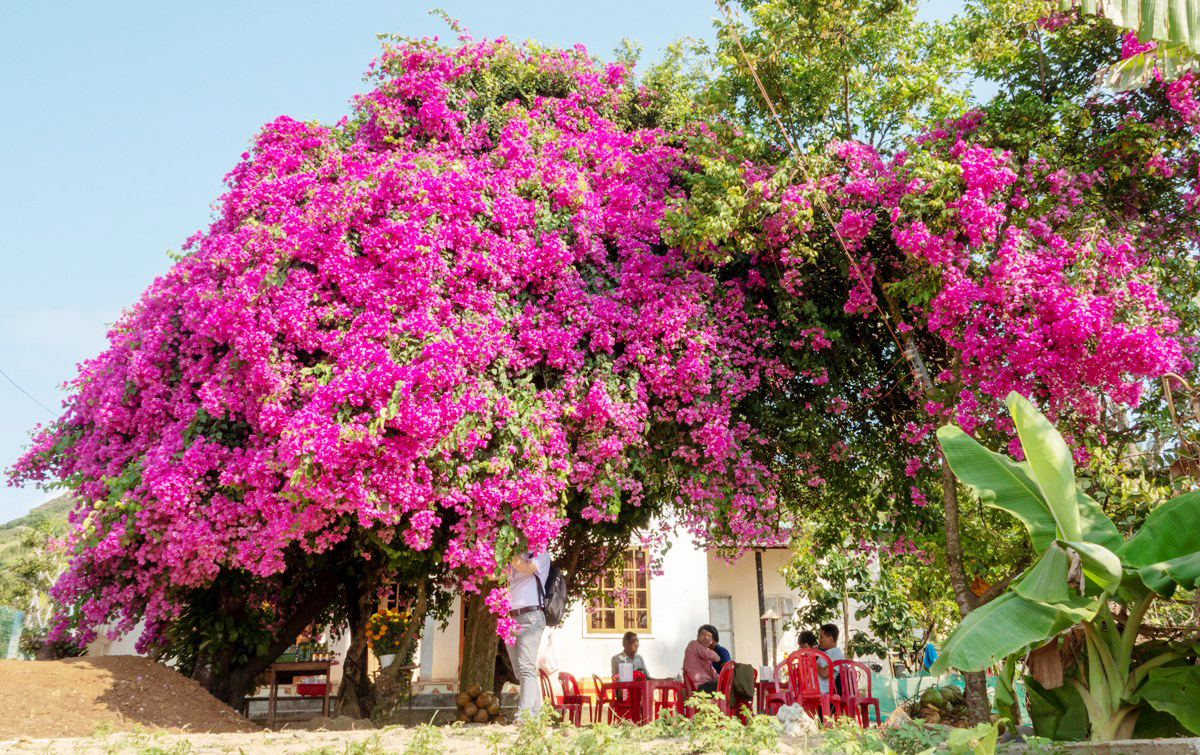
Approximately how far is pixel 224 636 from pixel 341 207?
17.9ft

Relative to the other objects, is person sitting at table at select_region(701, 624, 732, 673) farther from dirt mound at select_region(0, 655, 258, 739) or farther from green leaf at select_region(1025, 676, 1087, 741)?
dirt mound at select_region(0, 655, 258, 739)

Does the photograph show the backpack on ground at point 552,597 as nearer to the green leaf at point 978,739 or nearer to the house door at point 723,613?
the green leaf at point 978,739

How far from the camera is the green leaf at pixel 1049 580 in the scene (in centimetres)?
521

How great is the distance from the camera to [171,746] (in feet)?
18.9

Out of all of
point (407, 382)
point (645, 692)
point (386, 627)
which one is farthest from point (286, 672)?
point (407, 382)

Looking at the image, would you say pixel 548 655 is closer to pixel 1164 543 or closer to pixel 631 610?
pixel 1164 543

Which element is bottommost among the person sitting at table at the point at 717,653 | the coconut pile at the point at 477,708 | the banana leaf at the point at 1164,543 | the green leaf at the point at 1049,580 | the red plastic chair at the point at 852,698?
the coconut pile at the point at 477,708

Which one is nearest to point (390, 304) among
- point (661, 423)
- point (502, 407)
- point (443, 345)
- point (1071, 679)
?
point (443, 345)

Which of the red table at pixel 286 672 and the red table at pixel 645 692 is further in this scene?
the red table at pixel 286 672

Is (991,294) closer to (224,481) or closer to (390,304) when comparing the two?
(390,304)

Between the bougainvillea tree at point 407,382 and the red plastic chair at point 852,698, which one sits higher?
the bougainvillea tree at point 407,382

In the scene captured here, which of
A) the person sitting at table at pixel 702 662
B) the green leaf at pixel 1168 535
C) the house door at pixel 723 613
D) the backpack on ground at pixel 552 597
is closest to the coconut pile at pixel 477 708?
the backpack on ground at pixel 552 597

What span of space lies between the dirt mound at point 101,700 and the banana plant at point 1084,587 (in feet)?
23.1

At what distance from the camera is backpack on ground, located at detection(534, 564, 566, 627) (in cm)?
851
